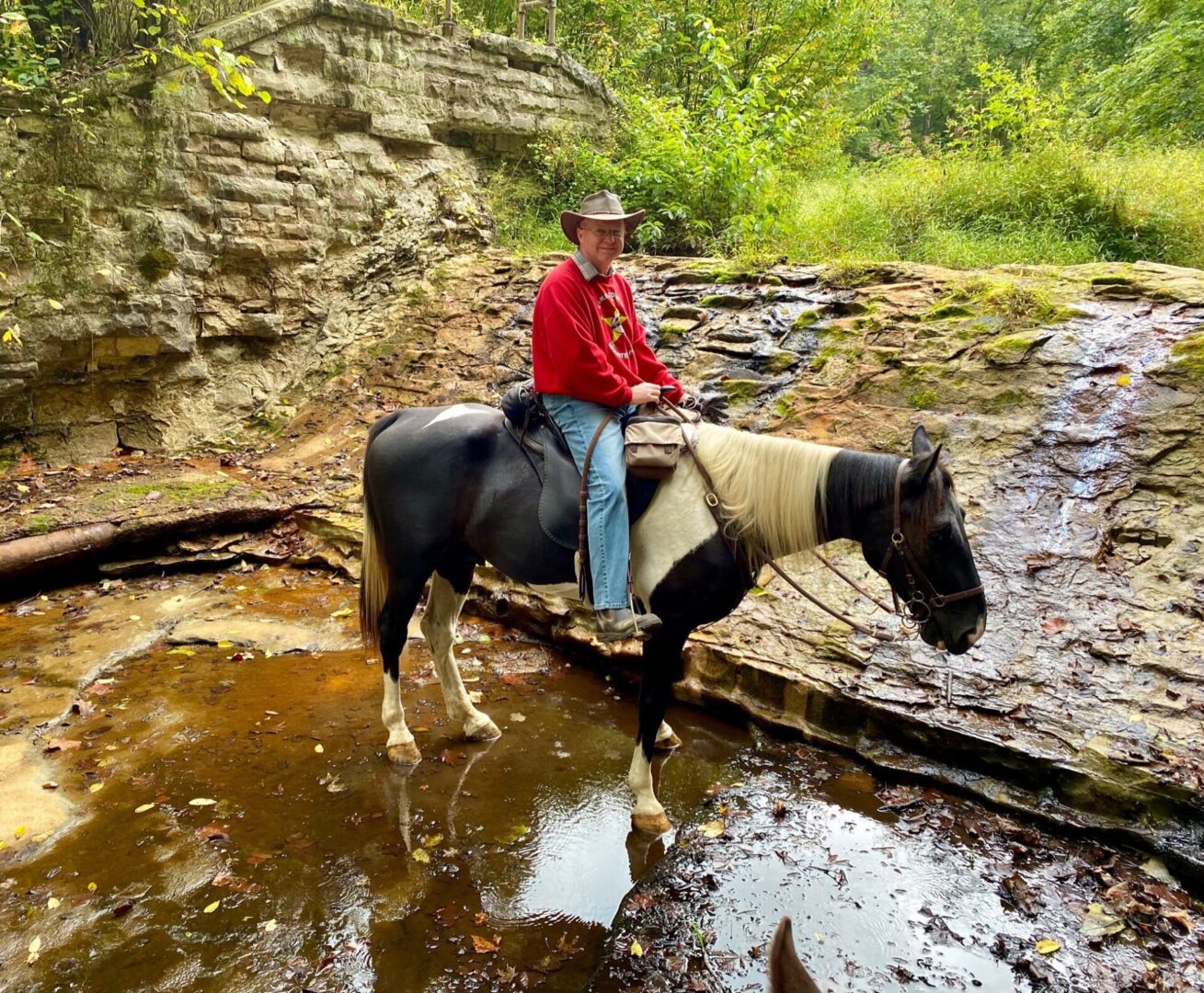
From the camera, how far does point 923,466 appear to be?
115 inches

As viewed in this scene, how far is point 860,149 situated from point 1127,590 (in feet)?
60.2

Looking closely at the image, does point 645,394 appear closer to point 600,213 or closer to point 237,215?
point 600,213

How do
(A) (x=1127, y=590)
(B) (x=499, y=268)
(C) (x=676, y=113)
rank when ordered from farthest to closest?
(C) (x=676, y=113), (B) (x=499, y=268), (A) (x=1127, y=590)

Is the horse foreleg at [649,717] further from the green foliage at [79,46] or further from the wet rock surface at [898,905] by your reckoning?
the green foliage at [79,46]

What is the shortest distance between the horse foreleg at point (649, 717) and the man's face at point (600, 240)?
1.90m

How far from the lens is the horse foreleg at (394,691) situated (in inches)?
158

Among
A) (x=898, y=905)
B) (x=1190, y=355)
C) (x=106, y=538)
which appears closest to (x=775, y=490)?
(x=898, y=905)

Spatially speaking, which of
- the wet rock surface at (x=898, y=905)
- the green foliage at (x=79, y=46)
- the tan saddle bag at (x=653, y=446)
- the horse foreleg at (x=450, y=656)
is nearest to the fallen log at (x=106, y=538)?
the horse foreleg at (x=450, y=656)

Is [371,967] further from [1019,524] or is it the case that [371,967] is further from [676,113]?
[676,113]

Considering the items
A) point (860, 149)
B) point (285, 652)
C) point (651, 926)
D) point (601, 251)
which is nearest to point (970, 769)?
point (651, 926)

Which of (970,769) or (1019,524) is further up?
(1019,524)

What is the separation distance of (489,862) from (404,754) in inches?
37.9

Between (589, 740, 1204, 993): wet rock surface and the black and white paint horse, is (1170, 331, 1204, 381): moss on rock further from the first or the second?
(589, 740, 1204, 993): wet rock surface

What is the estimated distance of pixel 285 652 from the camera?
202 inches
